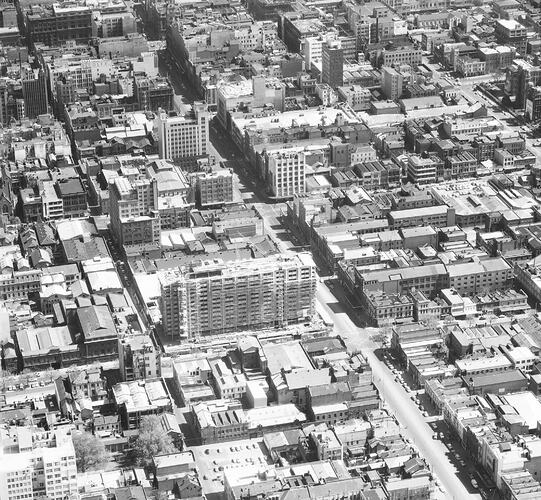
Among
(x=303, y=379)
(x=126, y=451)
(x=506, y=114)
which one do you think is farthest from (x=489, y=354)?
(x=506, y=114)

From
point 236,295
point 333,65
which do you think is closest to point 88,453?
point 236,295

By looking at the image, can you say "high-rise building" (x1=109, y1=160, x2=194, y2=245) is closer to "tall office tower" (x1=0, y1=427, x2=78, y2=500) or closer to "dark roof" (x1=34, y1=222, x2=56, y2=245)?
"dark roof" (x1=34, y1=222, x2=56, y2=245)

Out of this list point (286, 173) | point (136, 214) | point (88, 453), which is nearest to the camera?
point (88, 453)

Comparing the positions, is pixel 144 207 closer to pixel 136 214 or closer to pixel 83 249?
pixel 136 214

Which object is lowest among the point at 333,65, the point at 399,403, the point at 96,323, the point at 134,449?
the point at 399,403

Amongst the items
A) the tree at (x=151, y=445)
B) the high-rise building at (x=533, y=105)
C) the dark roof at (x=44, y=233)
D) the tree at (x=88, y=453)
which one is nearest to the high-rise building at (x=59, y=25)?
the dark roof at (x=44, y=233)

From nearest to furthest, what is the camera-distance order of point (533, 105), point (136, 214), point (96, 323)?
point (96, 323) < point (136, 214) < point (533, 105)
